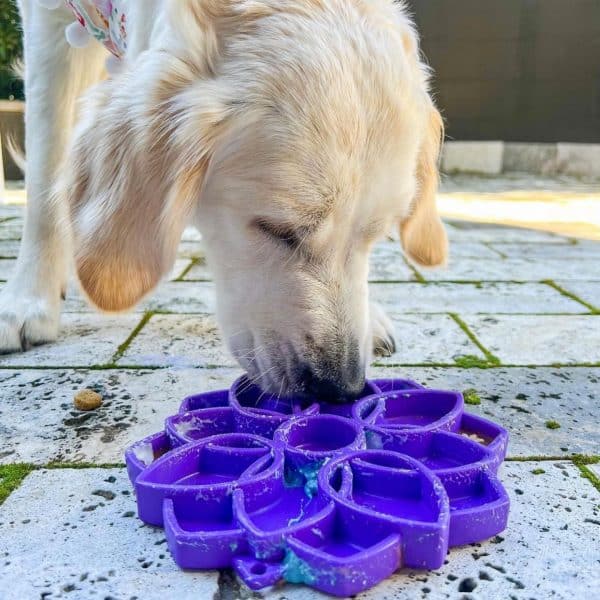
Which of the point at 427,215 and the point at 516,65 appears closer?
the point at 427,215

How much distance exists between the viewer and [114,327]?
8.75 ft

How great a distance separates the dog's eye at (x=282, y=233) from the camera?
1.59 m

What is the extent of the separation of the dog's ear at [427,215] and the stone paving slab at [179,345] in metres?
0.69

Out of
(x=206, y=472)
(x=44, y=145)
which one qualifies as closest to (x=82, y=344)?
(x=44, y=145)

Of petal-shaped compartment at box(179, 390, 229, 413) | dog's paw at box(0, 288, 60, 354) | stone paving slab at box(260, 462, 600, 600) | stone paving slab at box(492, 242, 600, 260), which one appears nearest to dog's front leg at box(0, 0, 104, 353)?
dog's paw at box(0, 288, 60, 354)

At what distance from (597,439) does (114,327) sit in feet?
5.62

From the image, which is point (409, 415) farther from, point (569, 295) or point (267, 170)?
point (569, 295)

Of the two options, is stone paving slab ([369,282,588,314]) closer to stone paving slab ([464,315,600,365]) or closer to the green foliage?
stone paving slab ([464,315,600,365])

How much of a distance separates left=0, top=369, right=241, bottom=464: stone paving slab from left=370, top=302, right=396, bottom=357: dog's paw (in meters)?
0.49

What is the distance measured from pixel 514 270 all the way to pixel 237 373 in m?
2.20

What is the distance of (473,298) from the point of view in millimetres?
3203

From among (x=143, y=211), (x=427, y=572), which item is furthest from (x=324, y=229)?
(x=427, y=572)

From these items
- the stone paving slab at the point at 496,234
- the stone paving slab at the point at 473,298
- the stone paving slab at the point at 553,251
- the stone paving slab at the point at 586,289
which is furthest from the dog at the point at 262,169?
the stone paving slab at the point at 496,234

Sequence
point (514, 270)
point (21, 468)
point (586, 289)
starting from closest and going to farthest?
1. point (21, 468)
2. point (586, 289)
3. point (514, 270)
